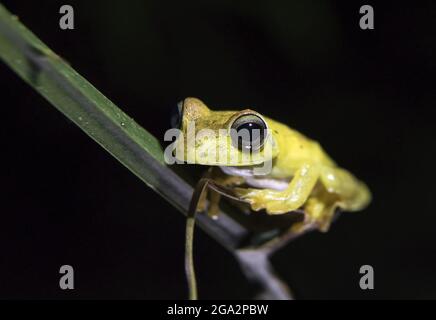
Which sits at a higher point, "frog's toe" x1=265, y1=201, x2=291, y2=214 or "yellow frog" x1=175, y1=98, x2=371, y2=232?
"yellow frog" x1=175, y1=98, x2=371, y2=232

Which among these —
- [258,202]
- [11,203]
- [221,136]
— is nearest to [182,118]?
[221,136]

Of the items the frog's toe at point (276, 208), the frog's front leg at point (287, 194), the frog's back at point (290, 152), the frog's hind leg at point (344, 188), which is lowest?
the frog's toe at point (276, 208)

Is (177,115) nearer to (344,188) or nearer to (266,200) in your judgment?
(266,200)

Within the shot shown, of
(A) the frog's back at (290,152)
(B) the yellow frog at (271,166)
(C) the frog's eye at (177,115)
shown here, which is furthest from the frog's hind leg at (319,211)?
(C) the frog's eye at (177,115)

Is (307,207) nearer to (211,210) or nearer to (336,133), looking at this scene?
(211,210)

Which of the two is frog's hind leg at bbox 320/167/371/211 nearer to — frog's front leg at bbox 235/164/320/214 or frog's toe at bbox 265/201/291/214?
frog's front leg at bbox 235/164/320/214

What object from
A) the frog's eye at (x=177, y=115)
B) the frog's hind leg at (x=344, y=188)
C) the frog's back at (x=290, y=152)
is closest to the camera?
the frog's eye at (x=177, y=115)

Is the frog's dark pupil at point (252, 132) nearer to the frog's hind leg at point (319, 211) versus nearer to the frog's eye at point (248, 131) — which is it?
the frog's eye at point (248, 131)

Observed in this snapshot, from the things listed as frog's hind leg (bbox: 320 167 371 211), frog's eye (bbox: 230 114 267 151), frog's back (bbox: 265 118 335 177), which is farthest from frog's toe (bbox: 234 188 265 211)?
frog's hind leg (bbox: 320 167 371 211)

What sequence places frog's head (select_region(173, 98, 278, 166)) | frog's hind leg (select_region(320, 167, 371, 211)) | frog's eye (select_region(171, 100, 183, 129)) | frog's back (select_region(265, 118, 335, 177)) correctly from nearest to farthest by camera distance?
A: frog's head (select_region(173, 98, 278, 166)) → frog's eye (select_region(171, 100, 183, 129)) → frog's back (select_region(265, 118, 335, 177)) → frog's hind leg (select_region(320, 167, 371, 211))
